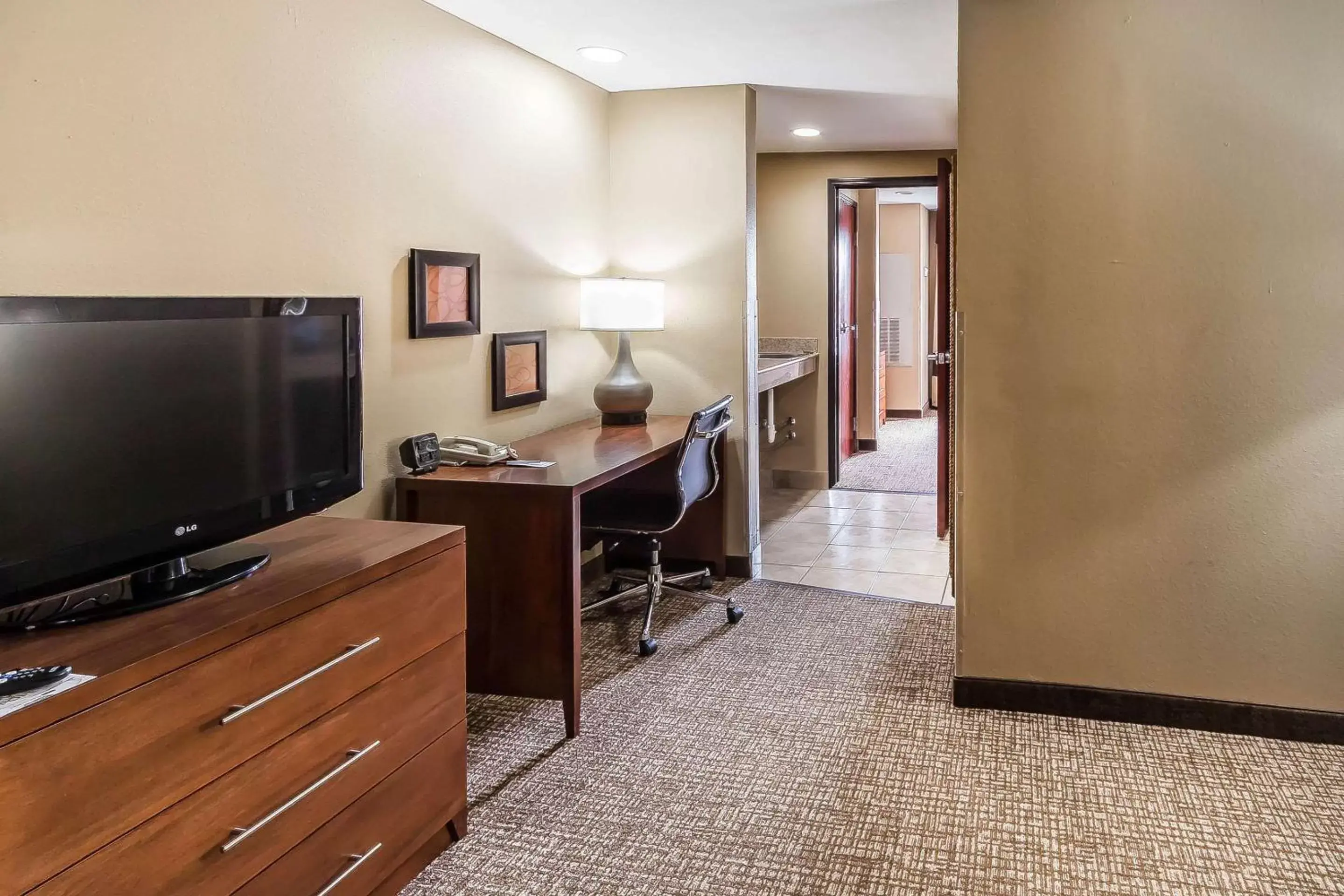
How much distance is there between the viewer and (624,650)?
11.4 feet

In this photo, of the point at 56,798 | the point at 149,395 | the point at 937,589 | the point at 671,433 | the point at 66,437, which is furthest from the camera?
the point at 937,589

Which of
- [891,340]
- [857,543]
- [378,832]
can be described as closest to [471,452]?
[378,832]

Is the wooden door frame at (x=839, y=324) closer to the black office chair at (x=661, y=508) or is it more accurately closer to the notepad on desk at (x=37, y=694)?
the black office chair at (x=661, y=508)

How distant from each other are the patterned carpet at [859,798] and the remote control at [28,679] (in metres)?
1.02

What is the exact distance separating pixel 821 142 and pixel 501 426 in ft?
10.3

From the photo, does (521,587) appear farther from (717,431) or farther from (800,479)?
(800,479)

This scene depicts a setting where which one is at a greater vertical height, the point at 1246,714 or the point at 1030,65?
the point at 1030,65

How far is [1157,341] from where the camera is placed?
2.71 metres

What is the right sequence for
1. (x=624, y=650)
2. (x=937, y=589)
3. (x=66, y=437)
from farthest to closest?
(x=937, y=589)
(x=624, y=650)
(x=66, y=437)

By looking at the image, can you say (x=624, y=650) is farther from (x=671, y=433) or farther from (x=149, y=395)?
(x=149, y=395)

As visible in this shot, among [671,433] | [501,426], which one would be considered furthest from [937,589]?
[501,426]

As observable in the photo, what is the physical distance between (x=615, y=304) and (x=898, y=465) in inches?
159

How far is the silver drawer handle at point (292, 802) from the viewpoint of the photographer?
5.06 ft

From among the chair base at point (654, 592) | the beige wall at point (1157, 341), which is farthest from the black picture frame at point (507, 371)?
the beige wall at point (1157, 341)
